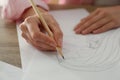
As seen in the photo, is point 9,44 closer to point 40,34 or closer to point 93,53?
point 40,34

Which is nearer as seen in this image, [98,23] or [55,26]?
[55,26]

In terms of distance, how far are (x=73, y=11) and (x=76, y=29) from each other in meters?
0.17

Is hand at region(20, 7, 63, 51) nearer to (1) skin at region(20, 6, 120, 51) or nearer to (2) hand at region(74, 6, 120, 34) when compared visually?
(1) skin at region(20, 6, 120, 51)

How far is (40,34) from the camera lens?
586 millimetres

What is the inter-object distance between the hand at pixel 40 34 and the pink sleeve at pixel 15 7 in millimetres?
151

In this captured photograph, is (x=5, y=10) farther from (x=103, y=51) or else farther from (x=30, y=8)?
(x=103, y=51)

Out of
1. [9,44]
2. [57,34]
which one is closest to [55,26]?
[57,34]

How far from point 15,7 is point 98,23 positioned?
0.90 ft

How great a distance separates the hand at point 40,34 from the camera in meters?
0.59

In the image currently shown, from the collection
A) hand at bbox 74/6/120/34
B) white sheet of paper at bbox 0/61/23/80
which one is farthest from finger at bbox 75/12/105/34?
white sheet of paper at bbox 0/61/23/80

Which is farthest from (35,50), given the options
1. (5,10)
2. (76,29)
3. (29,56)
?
(5,10)

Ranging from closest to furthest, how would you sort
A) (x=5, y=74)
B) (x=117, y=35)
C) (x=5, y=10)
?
(x=5, y=74)
(x=117, y=35)
(x=5, y=10)

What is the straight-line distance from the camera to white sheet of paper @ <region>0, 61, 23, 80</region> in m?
0.52

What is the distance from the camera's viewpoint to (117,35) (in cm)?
72
